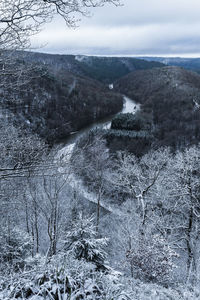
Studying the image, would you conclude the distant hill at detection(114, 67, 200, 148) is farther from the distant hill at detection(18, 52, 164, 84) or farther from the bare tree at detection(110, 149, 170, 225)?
the distant hill at detection(18, 52, 164, 84)

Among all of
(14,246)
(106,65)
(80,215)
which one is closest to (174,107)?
(80,215)

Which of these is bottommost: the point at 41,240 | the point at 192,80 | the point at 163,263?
the point at 41,240

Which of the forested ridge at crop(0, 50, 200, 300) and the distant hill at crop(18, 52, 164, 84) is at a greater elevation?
the distant hill at crop(18, 52, 164, 84)

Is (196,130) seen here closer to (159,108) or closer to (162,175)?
(159,108)

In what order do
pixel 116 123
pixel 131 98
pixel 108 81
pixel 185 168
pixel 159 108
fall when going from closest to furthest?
pixel 185 168, pixel 116 123, pixel 159 108, pixel 131 98, pixel 108 81

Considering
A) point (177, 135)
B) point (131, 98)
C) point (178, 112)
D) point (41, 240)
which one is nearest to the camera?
point (41, 240)

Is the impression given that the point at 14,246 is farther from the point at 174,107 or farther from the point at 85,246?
the point at 174,107

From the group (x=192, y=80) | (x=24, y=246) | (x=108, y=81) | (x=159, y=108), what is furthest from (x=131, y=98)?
(x=24, y=246)

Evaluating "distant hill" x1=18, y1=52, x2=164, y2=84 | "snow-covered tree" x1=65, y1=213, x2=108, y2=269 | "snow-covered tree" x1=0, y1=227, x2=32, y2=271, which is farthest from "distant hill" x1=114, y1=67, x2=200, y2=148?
"distant hill" x1=18, y1=52, x2=164, y2=84

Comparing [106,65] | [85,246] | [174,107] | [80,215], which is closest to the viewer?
[85,246]
